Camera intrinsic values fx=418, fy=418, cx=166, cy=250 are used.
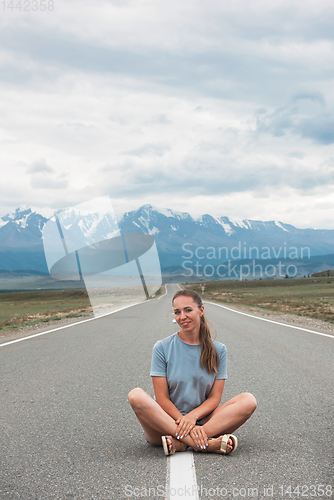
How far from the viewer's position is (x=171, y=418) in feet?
13.1

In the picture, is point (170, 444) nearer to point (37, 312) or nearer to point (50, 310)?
point (37, 312)

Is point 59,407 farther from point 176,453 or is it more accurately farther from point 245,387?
point 245,387

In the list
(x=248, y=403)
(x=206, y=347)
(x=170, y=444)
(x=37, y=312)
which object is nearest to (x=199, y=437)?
(x=170, y=444)

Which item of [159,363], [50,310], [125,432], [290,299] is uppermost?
[159,363]

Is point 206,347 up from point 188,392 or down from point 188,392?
up

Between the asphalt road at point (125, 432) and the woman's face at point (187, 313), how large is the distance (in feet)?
3.90

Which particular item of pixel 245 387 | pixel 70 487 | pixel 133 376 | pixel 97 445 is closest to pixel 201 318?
pixel 97 445

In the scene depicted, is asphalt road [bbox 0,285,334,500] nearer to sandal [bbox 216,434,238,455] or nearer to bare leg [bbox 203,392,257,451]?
sandal [bbox 216,434,238,455]

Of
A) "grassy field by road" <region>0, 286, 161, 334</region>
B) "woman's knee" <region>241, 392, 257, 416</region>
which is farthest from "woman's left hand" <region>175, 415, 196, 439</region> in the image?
"grassy field by road" <region>0, 286, 161, 334</region>

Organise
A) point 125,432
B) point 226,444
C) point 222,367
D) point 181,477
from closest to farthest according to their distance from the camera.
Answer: point 181,477
point 226,444
point 222,367
point 125,432

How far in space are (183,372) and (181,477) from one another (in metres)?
0.99

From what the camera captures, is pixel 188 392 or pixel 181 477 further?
pixel 188 392

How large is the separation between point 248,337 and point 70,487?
9911mm

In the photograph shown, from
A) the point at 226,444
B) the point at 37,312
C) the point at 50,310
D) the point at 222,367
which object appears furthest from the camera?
the point at 50,310
